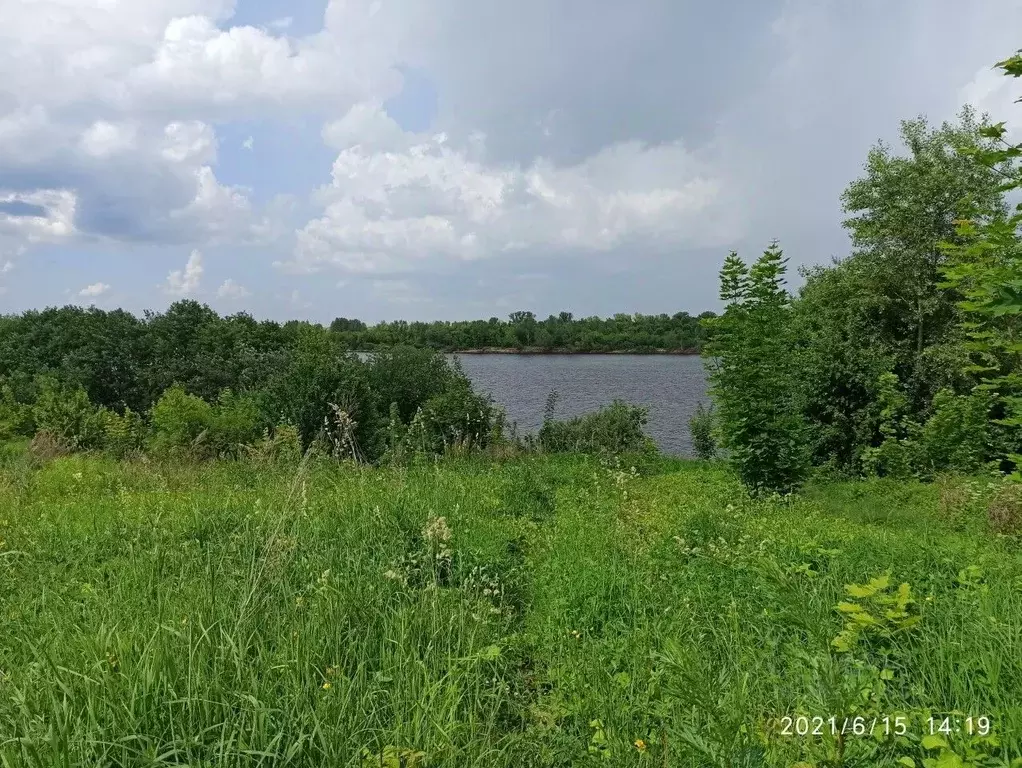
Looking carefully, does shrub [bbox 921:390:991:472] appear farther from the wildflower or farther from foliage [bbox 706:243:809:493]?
the wildflower

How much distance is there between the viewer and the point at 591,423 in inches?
802

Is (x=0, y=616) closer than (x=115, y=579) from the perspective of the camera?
Yes

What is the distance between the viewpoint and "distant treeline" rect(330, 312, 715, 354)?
6944cm

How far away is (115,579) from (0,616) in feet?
1.83

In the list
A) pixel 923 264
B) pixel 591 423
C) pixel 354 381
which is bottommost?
pixel 591 423

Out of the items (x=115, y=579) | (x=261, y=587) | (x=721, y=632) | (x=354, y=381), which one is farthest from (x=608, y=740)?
(x=354, y=381)

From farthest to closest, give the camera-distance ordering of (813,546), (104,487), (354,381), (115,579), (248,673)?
(354,381)
(104,487)
(813,546)
(115,579)
(248,673)

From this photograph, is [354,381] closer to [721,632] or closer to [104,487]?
[104,487]

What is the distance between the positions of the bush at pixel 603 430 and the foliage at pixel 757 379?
7880mm

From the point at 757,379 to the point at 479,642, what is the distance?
7.67 metres

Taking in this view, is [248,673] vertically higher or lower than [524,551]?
higher

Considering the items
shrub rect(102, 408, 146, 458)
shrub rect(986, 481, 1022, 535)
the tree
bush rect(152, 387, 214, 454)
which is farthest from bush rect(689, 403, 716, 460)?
shrub rect(102, 408, 146, 458)

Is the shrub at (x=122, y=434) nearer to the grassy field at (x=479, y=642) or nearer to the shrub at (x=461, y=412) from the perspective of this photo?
the shrub at (x=461, y=412)

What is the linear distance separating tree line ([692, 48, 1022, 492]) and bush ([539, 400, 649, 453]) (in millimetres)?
2621
